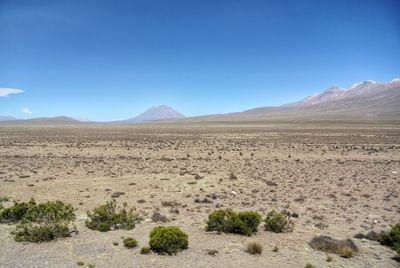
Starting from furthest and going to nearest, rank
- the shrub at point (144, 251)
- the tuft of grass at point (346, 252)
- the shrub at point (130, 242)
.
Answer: the shrub at point (130, 242)
the shrub at point (144, 251)
the tuft of grass at point (346, 252)

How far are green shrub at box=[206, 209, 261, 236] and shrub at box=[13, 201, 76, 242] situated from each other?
12.9 feet

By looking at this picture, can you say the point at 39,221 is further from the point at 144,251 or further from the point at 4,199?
the point at 4,199

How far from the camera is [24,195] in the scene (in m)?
14.6

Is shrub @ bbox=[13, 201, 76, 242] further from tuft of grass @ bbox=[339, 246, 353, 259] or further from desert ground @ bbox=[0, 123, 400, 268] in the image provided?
tuft of grass @ bbox=[339, 246, 353, 259]

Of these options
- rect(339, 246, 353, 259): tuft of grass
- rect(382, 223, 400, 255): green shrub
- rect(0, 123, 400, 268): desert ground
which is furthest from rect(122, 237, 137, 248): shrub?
rect(382, 223, 400, 255): green shrub

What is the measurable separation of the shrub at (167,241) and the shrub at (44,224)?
8.60ft

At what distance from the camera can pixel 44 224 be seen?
968 cm

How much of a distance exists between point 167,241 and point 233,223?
7.31 feet

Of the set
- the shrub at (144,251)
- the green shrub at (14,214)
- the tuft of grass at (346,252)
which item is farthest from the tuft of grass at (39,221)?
the tuft of grass at (346,252)

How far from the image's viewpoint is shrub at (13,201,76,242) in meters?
8.88

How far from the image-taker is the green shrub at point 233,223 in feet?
31.6

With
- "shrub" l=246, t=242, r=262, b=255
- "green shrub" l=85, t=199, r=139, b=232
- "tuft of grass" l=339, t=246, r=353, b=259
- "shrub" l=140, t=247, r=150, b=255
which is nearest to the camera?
"tuft of grass" l=339, t=246, r=353, b=259

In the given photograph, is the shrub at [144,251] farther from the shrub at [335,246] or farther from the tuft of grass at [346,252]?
the tuft of grass at [346,252]

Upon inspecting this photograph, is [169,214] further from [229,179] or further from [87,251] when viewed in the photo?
[229,179]
